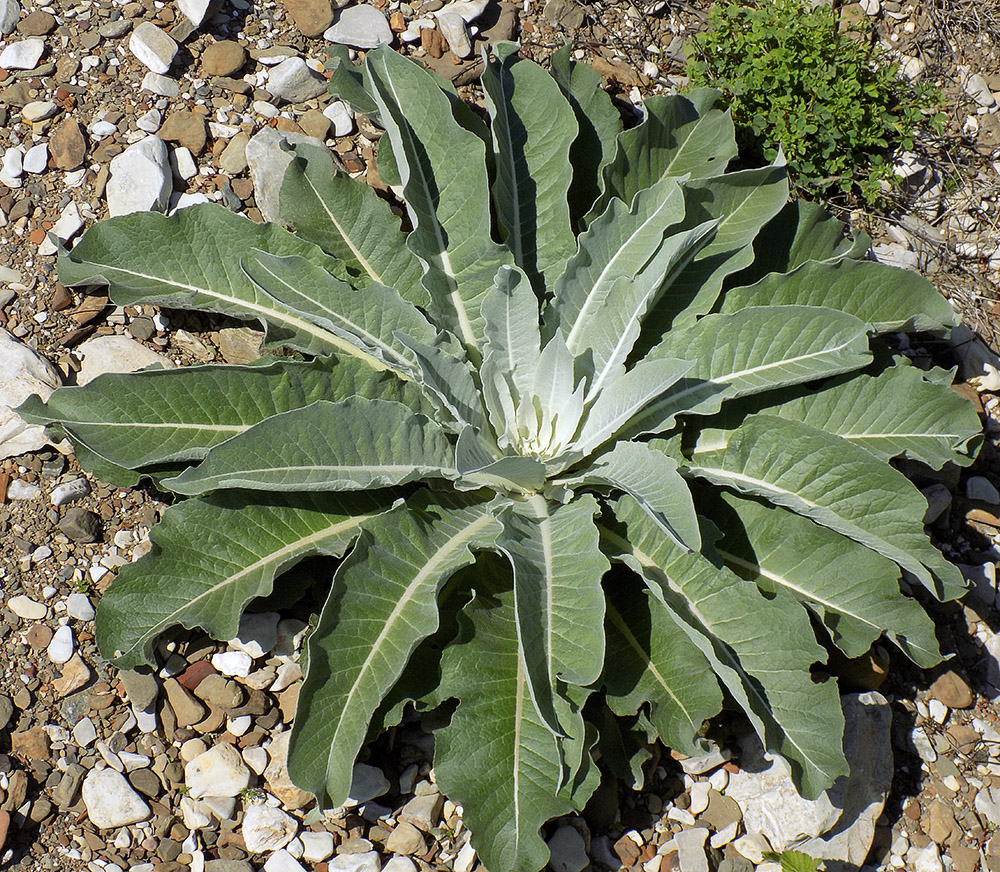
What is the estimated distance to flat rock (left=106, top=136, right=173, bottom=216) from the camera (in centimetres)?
291

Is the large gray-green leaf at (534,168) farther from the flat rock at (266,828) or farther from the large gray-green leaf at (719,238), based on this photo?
the flat rock at (266,828)

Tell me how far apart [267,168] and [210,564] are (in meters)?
1.43

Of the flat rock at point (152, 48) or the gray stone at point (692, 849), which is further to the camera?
the flat rock at point (152, 48)

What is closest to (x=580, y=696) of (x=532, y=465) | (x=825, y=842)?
(x=532, y=465)

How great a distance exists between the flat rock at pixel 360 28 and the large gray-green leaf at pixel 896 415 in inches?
79.4

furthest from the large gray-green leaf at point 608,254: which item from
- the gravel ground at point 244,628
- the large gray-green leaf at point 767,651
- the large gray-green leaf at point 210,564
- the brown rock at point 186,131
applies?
the brown rock at point 186,131

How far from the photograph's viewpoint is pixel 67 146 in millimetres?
3020

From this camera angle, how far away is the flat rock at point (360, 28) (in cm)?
337

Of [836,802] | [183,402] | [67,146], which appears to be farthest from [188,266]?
[836,802]

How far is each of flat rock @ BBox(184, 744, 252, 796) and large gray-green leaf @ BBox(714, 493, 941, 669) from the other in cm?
136

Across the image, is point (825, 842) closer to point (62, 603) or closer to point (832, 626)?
point (832, 626)

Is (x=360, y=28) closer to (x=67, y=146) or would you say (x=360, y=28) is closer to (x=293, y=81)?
(x=293, y=81)

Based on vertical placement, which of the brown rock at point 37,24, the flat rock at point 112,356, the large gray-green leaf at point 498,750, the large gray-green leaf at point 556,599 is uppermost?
the brown rock at point 37,24

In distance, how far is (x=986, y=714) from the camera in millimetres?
2770
